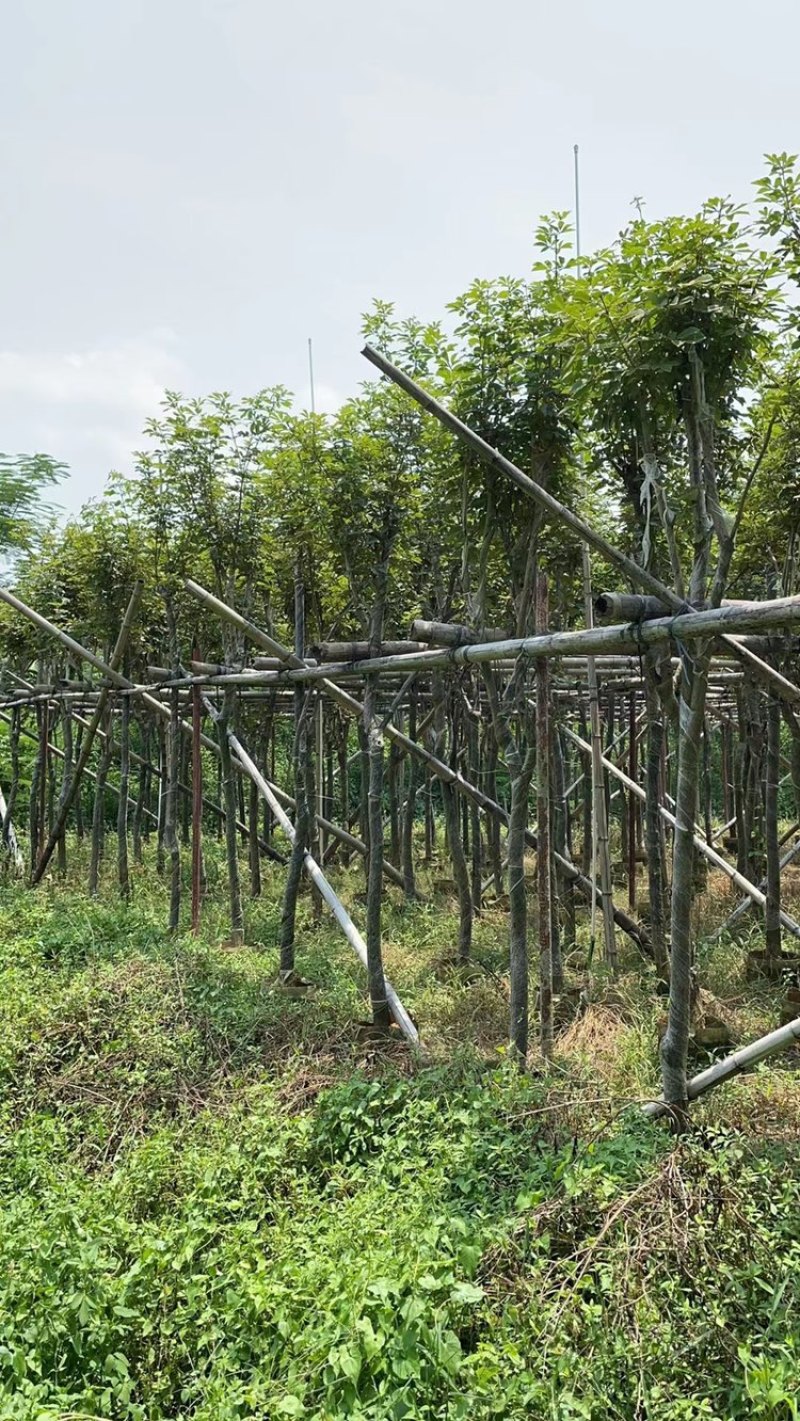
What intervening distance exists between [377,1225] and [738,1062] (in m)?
1.72

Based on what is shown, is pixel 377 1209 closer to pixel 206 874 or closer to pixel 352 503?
pixel 352 503

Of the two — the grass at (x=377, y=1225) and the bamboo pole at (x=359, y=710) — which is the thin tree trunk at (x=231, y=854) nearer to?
the bamboo pole at (x=359, y=710)

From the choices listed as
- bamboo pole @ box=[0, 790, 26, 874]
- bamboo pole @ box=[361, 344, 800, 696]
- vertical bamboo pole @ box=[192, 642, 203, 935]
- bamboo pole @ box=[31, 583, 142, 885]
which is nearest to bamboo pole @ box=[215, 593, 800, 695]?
bamboo pole @ box=[361, 344, 800, 696]

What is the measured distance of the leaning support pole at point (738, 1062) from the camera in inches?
163

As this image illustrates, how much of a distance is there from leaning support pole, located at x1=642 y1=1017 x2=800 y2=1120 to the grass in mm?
140

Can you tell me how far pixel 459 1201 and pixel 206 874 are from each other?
31.5 feet

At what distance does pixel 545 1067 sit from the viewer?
529 centimetres

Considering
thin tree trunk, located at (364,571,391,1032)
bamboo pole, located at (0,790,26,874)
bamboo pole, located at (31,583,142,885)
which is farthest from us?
bamboo pole, located at (0,790,26,874)

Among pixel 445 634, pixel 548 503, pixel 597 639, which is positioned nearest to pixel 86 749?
pixel 445 634

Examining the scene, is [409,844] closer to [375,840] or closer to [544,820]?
[375,840]

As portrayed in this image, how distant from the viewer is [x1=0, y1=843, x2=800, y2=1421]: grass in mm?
3086

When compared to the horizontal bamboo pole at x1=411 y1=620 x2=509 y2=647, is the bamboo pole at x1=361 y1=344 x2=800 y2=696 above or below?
above

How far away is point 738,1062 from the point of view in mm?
4234

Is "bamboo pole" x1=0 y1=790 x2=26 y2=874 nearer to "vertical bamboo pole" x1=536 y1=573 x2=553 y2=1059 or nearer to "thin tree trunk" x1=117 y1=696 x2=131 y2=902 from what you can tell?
"thin tree trunk" x1=117 y1=696 x2=131 y2=902
